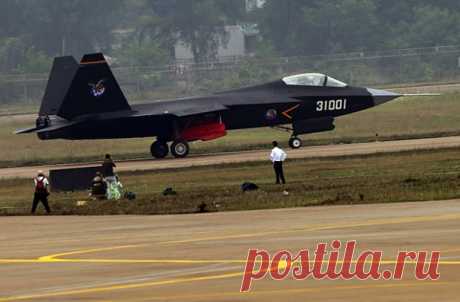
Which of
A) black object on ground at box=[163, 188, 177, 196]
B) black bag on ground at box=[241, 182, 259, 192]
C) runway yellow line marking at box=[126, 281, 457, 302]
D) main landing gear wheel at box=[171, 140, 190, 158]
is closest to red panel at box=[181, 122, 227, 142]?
main landing gear wheel at box=[171, 140, 190, 158]

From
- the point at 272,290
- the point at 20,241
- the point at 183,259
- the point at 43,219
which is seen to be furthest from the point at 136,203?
the point at 272,290

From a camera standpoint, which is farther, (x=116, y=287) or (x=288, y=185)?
(x=288, y=185)

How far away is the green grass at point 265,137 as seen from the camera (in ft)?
193

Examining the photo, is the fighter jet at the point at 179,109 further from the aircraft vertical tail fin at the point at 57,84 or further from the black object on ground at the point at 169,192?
the black object on ground at the point at 169,192

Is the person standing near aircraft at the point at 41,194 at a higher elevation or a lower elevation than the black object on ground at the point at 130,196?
higher

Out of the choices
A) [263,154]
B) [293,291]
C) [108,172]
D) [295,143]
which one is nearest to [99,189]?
[108,172]

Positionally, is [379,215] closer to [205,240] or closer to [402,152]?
Answer: [205,240]

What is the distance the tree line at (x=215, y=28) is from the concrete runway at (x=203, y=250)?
336 ft

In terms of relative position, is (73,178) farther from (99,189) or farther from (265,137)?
(265,137)

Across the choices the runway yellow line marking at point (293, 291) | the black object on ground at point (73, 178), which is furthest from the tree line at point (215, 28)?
the runway yellow line marking at point (293, 291)

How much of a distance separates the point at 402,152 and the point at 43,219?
18.5 metres

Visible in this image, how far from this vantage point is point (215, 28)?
141250mm

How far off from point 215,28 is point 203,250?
11876 centimetres

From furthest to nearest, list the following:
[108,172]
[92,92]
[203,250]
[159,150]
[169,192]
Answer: [159,150], [92,92], [108,172], [169,192], [203,250]
